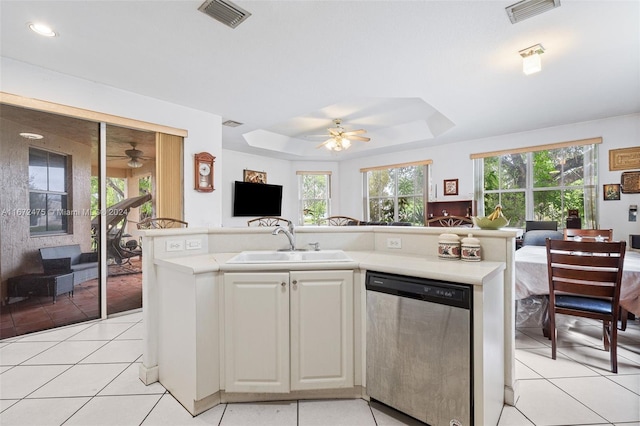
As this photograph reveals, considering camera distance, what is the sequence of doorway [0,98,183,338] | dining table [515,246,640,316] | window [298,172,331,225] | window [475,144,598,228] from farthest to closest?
window [298,172,331,225] < window [475,144,598,228] < doorway [0,98,183,338] < dining table [515,246,640,316]

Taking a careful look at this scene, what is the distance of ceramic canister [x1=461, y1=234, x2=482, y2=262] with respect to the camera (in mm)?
1768

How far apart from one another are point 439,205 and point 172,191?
5.02 meters

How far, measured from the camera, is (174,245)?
6.64ft

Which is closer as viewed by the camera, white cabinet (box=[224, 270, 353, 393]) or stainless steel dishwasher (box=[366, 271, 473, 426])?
stainless steel dishwasher (box=[366, 271, 473, 426])

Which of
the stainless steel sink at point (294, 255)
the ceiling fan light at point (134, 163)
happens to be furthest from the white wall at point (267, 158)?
the stainless steel sink at point (294, 255)

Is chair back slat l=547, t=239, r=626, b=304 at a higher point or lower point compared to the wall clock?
A: lower

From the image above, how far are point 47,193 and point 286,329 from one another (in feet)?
9.79

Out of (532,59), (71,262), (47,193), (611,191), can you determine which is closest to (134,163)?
(47,193)

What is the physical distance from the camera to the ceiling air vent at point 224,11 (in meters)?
2.05

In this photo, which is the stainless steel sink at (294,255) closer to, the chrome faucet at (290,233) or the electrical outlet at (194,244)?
the chrome faucet at (290,233)

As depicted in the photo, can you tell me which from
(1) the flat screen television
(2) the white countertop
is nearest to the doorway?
(2) the white countertop

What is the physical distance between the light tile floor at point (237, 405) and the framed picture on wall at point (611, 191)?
111 inches

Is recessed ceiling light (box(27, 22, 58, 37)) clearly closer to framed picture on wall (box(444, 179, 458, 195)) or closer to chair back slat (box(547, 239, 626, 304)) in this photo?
chair back slat (box(547, 239, 626, 304))

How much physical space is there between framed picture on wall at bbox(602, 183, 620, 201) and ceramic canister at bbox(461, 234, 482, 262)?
4.46m
